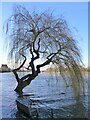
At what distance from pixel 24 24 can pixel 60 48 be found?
119 centimetres

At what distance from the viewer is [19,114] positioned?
5.35 meters

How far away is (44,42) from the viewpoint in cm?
647

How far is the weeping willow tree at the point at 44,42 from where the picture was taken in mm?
6301

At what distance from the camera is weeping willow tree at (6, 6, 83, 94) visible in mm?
6301

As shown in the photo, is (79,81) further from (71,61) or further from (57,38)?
(57,38)

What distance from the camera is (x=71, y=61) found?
6344mm

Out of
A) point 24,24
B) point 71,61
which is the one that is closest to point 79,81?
point 71,61

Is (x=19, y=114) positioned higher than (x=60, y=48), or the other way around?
(x=60, y=48)

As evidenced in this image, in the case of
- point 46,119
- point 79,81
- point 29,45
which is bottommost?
point 46,119

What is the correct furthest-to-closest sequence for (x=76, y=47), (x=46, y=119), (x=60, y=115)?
A: (x=76, y=47)
(x=60, y=115)
(x=46, y=119)

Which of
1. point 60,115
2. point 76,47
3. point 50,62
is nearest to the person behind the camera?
point 60,115

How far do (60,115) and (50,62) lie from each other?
1.88 m

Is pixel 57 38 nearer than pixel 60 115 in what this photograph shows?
No

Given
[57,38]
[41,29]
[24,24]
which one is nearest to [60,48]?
[57,38]
